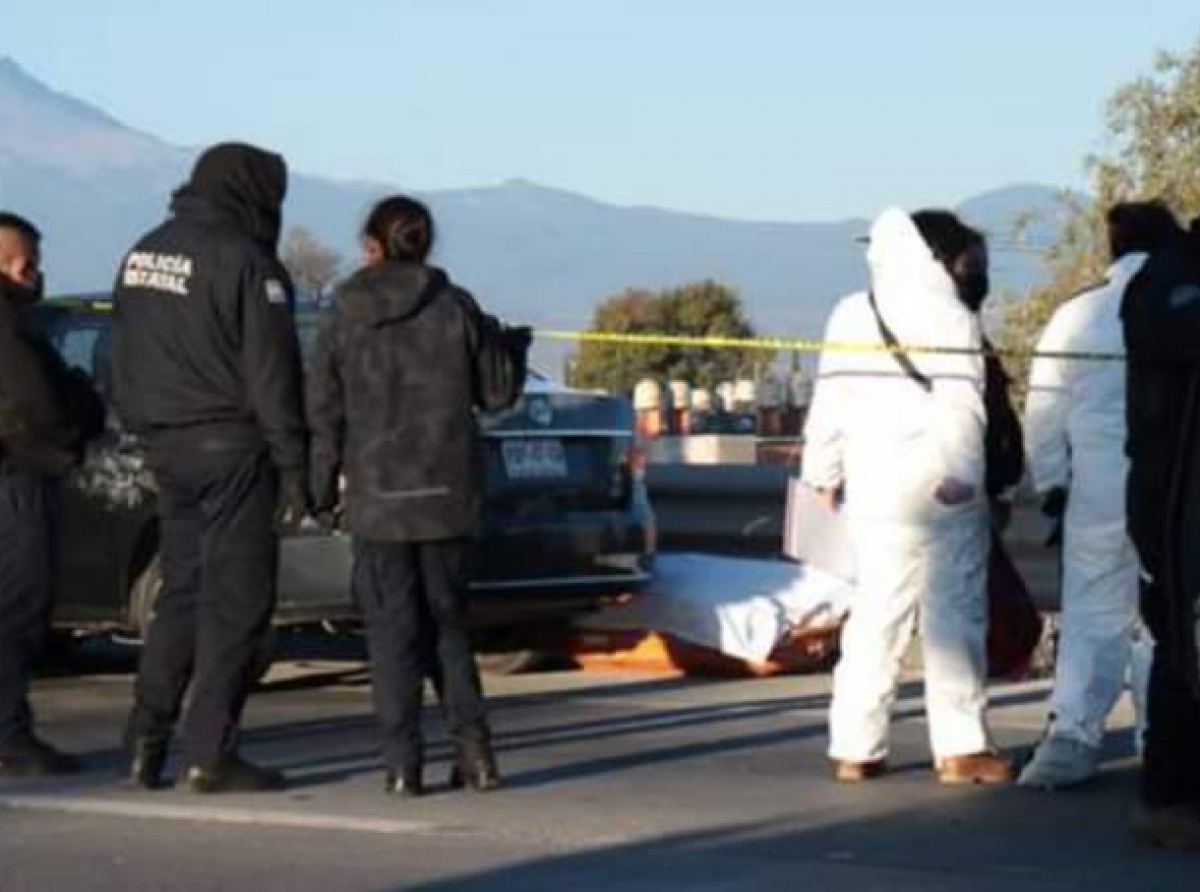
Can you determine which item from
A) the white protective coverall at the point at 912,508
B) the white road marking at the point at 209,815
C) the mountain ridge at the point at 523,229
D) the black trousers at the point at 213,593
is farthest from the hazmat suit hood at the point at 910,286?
the mountain ridge at the point at 523,229

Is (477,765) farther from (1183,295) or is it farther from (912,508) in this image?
(1183,295)

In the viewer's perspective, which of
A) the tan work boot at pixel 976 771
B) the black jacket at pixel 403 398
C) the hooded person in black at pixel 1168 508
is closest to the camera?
the hooded person in black at pixel 1168 508

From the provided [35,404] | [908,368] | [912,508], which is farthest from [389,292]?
[912,508]

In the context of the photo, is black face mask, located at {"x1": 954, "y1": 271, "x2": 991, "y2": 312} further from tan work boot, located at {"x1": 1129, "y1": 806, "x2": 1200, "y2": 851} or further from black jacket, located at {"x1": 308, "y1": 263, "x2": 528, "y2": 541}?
tan work boot, located at {"x1": 1129, "y1": 806, "x2": 1200, "y2": 851}

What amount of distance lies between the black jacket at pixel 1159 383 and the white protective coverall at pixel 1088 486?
1.19m

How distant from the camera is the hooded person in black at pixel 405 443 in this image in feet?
31.4

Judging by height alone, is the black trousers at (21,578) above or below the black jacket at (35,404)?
below

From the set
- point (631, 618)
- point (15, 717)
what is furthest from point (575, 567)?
point (15, 717)

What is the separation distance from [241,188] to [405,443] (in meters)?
0.94

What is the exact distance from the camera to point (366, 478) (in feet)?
31.5

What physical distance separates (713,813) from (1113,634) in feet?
4.73

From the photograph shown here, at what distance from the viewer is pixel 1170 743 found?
28.3ft

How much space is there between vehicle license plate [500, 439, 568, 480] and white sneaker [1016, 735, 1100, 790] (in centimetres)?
349

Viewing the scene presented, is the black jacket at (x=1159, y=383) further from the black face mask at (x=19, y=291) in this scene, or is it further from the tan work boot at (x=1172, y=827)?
the black face mask at (x=19, y=291)
